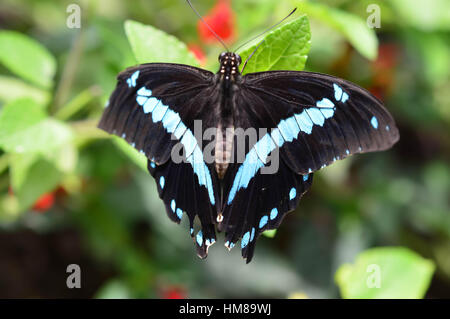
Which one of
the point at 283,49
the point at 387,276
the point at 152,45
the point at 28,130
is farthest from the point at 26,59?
the point at 387,276

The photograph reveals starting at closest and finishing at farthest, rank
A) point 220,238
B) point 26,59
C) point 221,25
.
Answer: point 26,59
point 221,25
point 220,238

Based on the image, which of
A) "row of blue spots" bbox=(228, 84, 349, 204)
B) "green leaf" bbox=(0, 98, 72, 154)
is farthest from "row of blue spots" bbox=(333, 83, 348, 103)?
"green leaf" bbox=(0, 98, 72, 154)

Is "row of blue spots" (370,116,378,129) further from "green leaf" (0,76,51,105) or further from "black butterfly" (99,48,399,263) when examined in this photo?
"green leaf" (0,76,51,105)

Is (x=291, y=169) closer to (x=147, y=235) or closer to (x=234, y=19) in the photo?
(x=234, y=19)

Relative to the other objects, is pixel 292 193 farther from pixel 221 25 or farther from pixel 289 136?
pixel 221 25

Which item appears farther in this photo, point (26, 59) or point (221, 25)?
point (221, 25)

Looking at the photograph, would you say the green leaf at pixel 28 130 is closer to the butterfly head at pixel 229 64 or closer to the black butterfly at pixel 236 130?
the black butterfly at pixel 236 130

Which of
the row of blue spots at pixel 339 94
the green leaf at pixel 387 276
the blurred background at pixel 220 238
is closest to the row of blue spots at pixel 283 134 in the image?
the row of blue spots at pixel 339 94

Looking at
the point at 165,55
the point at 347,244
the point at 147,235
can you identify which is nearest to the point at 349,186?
the point at 347,244
